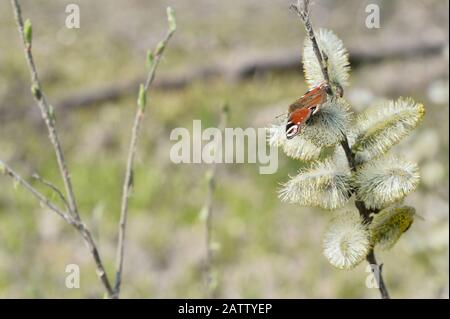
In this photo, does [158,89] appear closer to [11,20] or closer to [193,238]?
[193,238]

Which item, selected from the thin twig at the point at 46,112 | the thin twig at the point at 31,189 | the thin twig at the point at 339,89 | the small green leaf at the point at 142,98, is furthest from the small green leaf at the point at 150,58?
the thin twig at the point at 339,89

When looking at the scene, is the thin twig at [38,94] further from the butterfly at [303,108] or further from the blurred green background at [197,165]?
the butterfly at [303,108]

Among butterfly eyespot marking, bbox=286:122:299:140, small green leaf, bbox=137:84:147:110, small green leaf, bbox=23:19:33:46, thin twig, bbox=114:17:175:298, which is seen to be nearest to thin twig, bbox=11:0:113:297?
small green leaf, bbox=23:19:33:46

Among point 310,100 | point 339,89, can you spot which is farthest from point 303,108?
point 339,89

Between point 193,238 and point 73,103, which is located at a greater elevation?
point 73,103

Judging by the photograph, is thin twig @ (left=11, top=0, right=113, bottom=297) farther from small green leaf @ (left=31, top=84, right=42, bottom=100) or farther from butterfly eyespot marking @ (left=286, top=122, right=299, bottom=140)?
butterfly eyespot marking @ (left=286, top=122, right=299, bottom=140)
